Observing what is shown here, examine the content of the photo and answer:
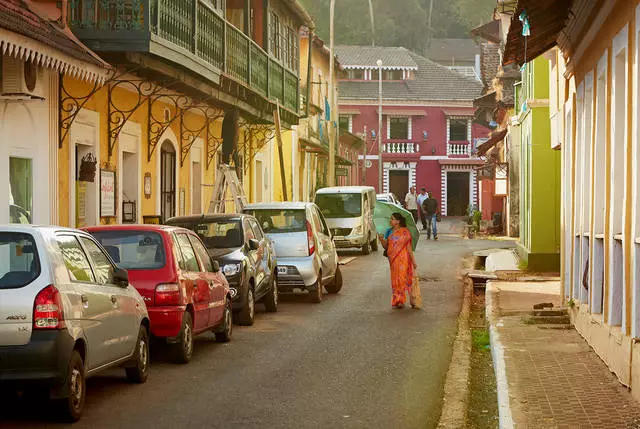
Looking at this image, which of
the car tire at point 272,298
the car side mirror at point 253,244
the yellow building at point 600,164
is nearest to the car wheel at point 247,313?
the car side mirror at point 253,244

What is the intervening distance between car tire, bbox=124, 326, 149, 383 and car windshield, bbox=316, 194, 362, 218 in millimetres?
23908

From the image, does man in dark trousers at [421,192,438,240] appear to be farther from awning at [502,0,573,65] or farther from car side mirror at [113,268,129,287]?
car side mirror at [113,268,129,287]

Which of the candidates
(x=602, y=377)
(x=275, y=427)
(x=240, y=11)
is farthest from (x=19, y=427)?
(x=240, y=11)

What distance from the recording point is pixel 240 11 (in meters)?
28.5

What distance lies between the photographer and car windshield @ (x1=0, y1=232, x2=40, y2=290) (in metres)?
8.73

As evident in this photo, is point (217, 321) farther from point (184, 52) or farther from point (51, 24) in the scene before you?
point (184, 52)

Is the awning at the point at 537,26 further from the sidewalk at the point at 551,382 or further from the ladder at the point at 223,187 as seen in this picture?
the ladder at the point at 223,187

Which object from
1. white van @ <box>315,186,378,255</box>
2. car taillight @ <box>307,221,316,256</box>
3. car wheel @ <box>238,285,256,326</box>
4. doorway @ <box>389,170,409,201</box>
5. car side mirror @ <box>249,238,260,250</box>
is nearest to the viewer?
car wheel @ <box>238,285,256,326</box>

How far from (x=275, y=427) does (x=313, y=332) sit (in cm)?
661

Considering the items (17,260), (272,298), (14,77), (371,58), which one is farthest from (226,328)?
(371,58)

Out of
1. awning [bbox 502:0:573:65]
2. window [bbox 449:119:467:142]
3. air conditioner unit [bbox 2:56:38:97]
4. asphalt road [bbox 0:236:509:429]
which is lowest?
asphalt road [bbox 0:236:509:429]

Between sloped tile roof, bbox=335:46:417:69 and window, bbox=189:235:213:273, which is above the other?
sloped tile roof, bbox=335:46:417:69

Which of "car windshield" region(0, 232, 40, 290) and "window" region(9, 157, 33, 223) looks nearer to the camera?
"car windshield" region(0, 232, 40, 290)

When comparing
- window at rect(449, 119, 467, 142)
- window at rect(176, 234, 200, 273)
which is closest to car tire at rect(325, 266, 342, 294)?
window at rect(176, 234, 200, 273)
